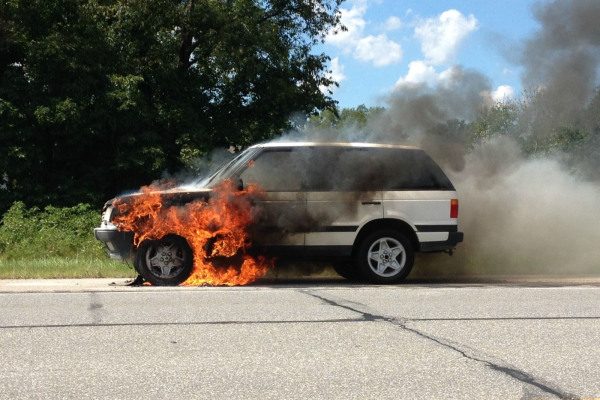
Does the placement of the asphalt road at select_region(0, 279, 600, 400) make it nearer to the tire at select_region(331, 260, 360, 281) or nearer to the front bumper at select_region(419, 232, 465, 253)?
the front bumper at select_region(419, 232, 465, 253)

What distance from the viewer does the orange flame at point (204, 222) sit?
10.4m

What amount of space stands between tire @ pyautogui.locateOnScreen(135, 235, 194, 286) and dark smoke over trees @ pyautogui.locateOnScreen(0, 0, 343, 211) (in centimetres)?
1168

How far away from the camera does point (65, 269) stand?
41.6 feet

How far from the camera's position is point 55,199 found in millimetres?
22250

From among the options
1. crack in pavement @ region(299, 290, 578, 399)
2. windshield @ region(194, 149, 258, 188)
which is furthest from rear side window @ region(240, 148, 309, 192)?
crack in pavement @ region(299, 290, 578, 399)

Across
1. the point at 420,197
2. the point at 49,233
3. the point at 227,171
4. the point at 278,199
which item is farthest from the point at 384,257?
the point at 49,233

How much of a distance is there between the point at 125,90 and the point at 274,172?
1189cm

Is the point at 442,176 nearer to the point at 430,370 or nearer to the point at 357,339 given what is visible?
the point at 357,339

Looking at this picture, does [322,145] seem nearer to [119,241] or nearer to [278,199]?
[278,199]

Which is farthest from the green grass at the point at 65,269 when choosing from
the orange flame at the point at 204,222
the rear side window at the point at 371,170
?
the rear side window at the point at 371,170

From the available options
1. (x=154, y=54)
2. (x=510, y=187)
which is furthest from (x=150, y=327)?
(x=154, y=54)

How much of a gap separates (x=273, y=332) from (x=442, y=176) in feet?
17.2

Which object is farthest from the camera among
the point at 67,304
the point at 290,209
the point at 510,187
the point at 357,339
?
the point at 510,187

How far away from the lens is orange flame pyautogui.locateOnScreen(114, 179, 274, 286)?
10422mm
